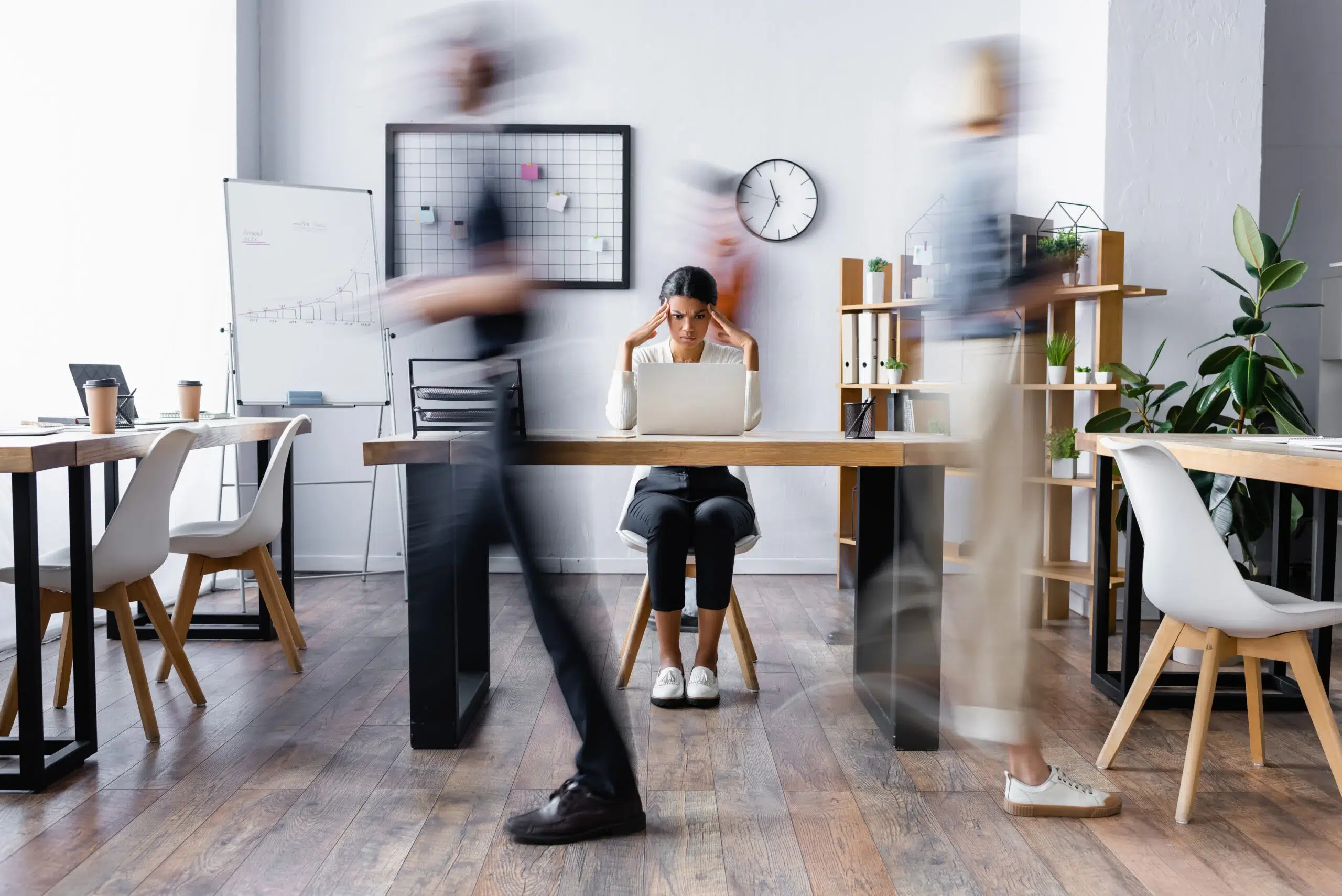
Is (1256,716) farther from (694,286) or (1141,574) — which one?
(694,286)

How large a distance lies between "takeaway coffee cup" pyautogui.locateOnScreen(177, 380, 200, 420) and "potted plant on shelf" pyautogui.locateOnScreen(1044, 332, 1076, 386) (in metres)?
2.94

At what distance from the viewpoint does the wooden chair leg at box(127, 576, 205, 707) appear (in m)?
2.46

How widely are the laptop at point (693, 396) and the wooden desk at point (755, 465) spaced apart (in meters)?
0.12

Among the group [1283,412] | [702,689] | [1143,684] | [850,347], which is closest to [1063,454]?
[1283,412]

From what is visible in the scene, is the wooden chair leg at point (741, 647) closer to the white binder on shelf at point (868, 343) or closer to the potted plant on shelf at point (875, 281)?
the white binder on shelf at point (868, 343)

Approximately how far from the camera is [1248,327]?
345 cm

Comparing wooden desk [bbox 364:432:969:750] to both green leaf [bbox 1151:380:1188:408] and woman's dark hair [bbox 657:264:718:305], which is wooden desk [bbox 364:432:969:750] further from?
green leaf [bbox 1151:380:1188:408]

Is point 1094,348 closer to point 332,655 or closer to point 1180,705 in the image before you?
point 1180,705

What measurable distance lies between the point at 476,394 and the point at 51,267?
247cm

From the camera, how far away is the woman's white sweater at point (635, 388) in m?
3.19

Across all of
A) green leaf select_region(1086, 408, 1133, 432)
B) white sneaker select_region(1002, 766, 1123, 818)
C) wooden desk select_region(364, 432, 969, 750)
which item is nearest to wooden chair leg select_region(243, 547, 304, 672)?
wooden desk select_region(364, 432, 969, 750)

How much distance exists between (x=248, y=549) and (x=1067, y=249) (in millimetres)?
2960

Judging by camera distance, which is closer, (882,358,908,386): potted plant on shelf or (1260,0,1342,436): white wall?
(882,358,908,386): potted plant on shelf

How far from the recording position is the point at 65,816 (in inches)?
76.1
